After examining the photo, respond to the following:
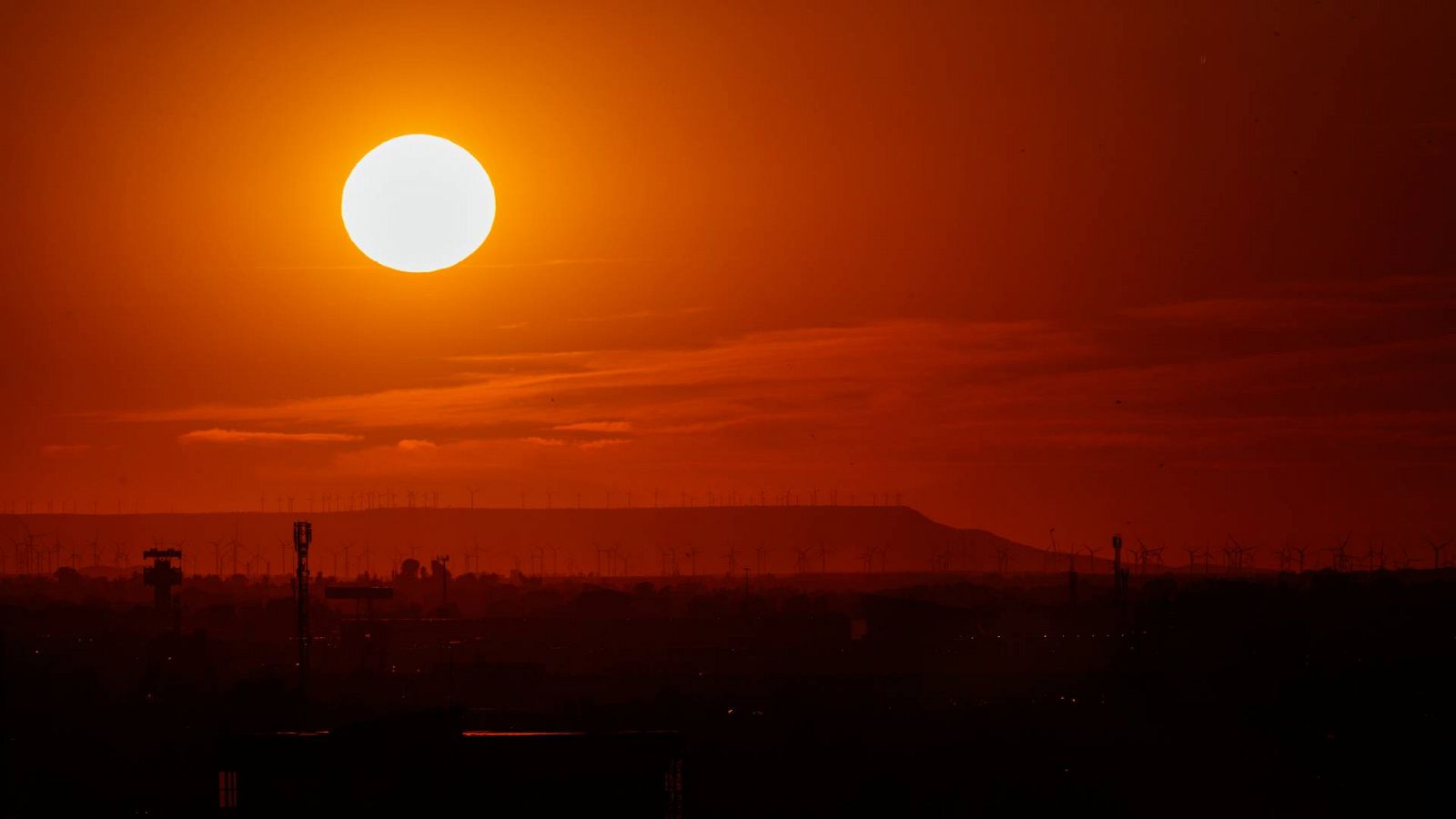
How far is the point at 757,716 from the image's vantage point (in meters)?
79.0

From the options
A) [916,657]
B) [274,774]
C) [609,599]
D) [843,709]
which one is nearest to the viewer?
[274,774]

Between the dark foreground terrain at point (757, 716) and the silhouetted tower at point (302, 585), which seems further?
the silhouetted tower at point (302, 585)

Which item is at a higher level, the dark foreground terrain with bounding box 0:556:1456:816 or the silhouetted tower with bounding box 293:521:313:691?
the silhouetted tower with bounding box 293:521:313:691

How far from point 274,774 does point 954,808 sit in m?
20.5

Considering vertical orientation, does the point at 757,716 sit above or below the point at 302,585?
below

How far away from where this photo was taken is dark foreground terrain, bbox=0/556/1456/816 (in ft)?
158

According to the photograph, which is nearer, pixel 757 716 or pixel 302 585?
pixel 757 716

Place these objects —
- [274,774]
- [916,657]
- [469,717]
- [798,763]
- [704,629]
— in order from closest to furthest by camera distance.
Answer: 1. [274,774]
2. [798,763]
3. [469,717]
4. [916,657]
5. [704,629]

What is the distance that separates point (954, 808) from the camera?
2131 inches

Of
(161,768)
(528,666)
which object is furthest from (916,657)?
(161,768)

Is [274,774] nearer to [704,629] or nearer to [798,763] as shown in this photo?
[798,763]

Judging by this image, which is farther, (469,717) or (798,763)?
(469,717)

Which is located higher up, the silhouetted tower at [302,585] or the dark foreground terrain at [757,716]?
the silhouetted tower at [302,585]

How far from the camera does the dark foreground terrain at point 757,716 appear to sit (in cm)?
4825
